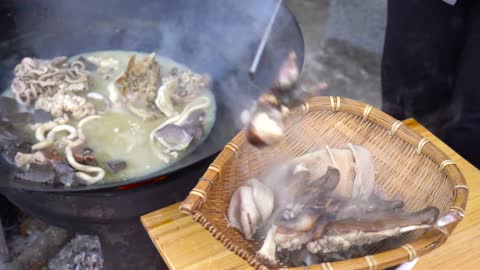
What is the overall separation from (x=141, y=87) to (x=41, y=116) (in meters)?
0.68

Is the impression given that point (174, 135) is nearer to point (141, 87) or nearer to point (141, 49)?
point (141, 87)

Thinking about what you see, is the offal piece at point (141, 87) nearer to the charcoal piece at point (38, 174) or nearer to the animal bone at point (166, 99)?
the animal bone at point (166, 99)

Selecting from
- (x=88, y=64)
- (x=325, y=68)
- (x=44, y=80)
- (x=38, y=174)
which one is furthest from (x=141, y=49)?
(x=325, y=68)

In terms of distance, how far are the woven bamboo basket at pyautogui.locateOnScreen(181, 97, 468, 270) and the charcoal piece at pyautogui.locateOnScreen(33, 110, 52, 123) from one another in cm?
150

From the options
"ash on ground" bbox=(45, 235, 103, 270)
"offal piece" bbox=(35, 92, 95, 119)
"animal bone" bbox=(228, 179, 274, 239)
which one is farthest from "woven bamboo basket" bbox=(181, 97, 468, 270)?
"ash on ground" bbox=(45, 235, 103, 270)

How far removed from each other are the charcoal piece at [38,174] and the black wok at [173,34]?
1.05 meters

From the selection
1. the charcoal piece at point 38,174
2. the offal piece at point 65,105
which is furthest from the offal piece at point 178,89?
the charcoal piece at point 38,174

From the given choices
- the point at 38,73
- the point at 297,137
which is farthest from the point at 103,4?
the point at 297,137

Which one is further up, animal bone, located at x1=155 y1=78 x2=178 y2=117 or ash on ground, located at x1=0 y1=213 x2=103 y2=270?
animal bone, located at x1=155 y1=78 x2=178 y2=117

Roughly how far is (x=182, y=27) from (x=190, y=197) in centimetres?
250

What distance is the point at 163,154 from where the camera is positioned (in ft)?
9.05

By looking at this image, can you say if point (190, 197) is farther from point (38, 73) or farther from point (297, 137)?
point (38, 73)

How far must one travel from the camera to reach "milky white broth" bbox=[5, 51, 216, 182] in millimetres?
2691

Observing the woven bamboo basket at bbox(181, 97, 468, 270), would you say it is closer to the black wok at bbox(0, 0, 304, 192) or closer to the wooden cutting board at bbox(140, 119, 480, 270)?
the wooden cutting board at bbox(140, 119, 480, 270)
